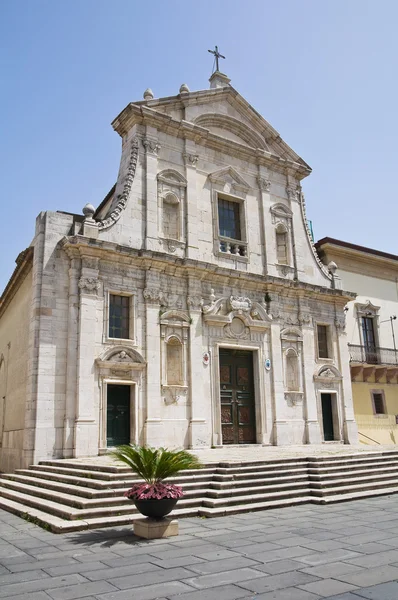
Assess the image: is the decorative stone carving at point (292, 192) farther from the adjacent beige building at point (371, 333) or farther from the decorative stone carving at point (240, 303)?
the decorative stone carving at point (240, 303)

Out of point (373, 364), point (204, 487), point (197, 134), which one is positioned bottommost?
point (204, 487)

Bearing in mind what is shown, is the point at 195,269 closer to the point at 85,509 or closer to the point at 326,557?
the point at 85,509

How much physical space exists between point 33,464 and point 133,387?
4035 millimetres

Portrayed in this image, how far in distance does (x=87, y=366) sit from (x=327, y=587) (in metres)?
12.5

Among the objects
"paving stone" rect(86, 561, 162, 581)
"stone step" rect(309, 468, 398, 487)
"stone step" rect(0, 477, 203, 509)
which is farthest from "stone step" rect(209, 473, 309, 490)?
"paving stone" rect(86, 561, 162, 581)

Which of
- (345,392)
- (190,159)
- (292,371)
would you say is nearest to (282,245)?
(292,371)

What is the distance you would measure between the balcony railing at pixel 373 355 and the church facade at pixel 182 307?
2638 millimetres

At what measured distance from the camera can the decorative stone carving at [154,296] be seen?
62.9 ft

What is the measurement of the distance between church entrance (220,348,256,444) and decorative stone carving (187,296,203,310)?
6.97 feet

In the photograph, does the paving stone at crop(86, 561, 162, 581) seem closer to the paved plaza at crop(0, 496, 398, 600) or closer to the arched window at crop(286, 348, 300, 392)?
the paved plaza at crop(0, 496, 398, 600)

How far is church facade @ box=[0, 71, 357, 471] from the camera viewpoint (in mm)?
17469

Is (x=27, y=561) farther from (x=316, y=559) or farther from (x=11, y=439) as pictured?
(x=11, y=439)

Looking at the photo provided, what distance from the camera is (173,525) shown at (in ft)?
29.6

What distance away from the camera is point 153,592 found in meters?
5.98
